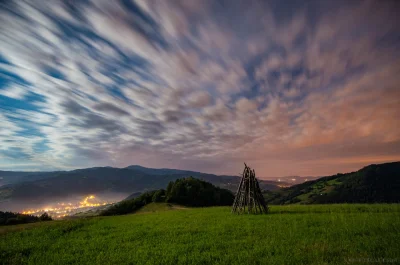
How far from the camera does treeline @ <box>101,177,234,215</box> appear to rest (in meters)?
56.8

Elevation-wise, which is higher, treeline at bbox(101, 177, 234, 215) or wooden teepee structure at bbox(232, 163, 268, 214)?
wooden teepee structure at bbox(232, 163, 268, 214)

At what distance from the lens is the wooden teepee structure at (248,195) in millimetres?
23516

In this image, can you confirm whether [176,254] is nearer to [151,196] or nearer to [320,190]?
[151,196]

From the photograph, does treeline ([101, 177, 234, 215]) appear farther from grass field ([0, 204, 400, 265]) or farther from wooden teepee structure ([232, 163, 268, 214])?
grass field ([0, 204, 400, 265])

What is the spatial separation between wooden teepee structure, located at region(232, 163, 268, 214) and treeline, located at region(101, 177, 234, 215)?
37268 mm

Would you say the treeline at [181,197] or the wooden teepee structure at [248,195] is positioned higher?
the wooden teepee structure at [248,195]

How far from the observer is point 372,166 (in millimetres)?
162250

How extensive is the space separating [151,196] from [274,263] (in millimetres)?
59486

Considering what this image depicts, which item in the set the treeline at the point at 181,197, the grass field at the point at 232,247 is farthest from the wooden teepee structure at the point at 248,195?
the treeline at the point at 181,197

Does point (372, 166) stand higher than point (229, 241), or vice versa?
point (372, 166)

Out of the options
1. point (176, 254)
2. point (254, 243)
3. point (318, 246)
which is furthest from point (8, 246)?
point (318, 246)

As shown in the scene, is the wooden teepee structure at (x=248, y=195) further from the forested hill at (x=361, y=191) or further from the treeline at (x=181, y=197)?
the forested hill at (x=361, y=191)

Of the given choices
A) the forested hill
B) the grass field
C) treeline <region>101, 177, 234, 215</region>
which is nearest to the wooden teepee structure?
the grass field

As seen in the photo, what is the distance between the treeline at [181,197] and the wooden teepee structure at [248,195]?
122ft
